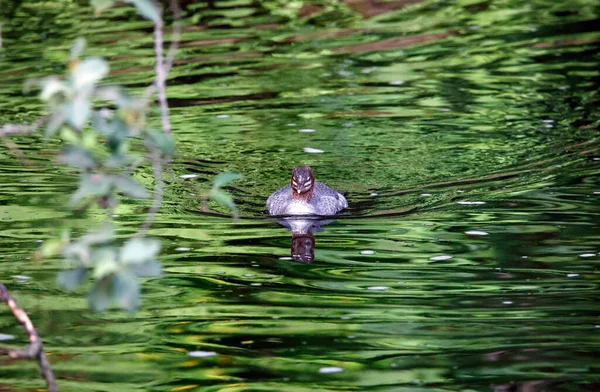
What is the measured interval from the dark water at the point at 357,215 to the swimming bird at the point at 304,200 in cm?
21

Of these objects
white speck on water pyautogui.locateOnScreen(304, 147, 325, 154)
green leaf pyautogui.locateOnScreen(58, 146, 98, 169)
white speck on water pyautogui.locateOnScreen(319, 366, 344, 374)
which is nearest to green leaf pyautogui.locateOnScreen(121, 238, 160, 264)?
green leaf pyautogui.locateOnScreen(58, 146, 98, 169)

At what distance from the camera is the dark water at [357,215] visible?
797cm

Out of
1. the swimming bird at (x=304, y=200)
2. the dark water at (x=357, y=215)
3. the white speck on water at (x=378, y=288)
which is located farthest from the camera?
the swimming bird at (x=304, y=200)

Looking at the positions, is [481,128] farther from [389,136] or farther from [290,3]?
[290,3]

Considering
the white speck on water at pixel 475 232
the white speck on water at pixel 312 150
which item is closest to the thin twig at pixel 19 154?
the white speck on water at pixel 312 150

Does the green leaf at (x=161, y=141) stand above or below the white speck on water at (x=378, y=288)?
above

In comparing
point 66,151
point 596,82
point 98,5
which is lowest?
point 596,82

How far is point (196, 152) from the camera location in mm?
14672

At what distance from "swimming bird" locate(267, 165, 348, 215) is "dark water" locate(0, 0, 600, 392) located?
0.21 m

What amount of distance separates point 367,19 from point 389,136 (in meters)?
8.35

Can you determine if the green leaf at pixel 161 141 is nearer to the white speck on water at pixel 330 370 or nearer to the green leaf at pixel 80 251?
the green leaf at pixel 80 251

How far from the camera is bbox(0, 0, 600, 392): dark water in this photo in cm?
797

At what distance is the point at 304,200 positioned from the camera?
39.8ft

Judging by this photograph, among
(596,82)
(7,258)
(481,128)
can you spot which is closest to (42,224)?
(7,258)
